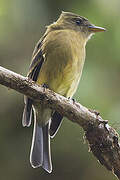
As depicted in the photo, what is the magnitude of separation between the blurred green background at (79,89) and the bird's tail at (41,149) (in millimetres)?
971

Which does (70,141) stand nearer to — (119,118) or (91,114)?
(119,118)

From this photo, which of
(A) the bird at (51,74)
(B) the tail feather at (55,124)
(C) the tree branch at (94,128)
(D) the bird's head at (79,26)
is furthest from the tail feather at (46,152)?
(D) the bird's head at (79,26)

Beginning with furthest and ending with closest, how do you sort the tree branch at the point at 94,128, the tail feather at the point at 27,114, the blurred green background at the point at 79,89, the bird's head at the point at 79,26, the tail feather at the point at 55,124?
1. the blurred green background at the point at 79,89
2. the bird's head at the point at 79,26
3. the tail feather at the point at 55,124
4. the tail feather at the point at 27,114
5. the tree branch at the point at 94,128

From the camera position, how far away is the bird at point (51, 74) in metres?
4.36

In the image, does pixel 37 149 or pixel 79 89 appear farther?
pixel 79 89

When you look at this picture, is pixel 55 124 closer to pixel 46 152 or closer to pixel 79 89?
pixel 46 152

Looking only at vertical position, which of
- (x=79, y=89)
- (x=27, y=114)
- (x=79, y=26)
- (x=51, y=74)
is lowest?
(x=27, y=114)

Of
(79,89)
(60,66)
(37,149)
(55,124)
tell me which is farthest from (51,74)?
(79,89)

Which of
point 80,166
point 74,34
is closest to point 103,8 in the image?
point 74,34

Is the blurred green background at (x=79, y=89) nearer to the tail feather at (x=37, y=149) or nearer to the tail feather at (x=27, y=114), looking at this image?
the tail feather at (x=37, y=149)

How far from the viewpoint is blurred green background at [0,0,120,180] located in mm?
5855

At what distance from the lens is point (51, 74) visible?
14.3ft

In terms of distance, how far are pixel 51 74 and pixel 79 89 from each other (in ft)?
4.14

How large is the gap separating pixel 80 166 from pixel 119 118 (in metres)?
1.10
